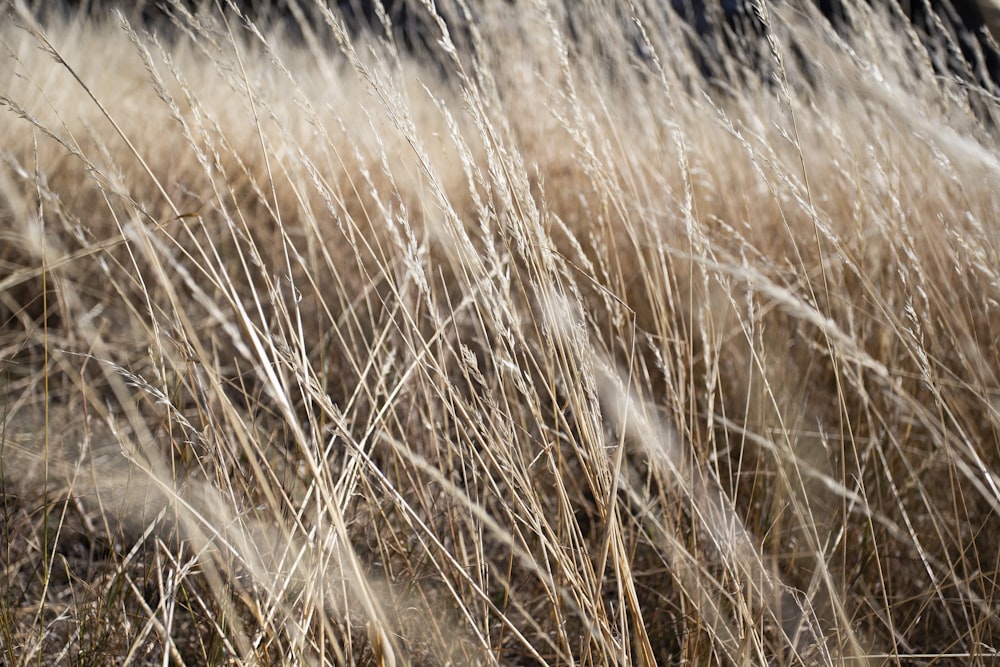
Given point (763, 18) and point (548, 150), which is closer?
point (763, 18)

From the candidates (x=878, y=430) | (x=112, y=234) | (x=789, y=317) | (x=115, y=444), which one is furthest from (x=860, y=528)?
(x=112, y=234)

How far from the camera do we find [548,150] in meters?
2.21

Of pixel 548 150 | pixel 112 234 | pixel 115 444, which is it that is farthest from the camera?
pixel 548 150

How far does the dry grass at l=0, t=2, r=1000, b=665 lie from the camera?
0.66 m

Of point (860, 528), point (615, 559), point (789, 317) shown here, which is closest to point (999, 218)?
point (789, 317)

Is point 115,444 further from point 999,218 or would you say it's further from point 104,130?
point 999,218

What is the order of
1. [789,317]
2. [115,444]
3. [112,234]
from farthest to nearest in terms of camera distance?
[112,234] < [789,317] < [115,444]

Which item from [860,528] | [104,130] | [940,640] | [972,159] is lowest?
[940,640]

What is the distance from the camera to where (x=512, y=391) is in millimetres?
1092

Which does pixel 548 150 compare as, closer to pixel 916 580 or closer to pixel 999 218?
pixel 999 218

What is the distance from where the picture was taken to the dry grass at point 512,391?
658mm

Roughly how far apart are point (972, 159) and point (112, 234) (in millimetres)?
1894

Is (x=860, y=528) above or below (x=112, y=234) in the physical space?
below

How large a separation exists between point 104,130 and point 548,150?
1.39 m
